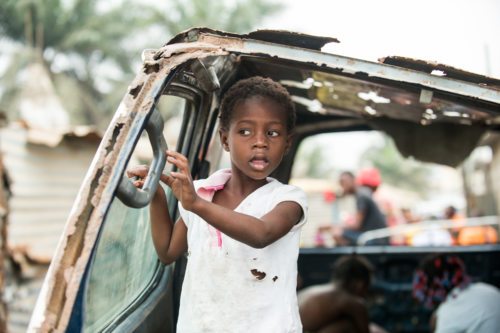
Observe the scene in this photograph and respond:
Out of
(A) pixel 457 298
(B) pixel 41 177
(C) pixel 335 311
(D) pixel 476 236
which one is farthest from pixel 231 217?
(B) pixel 41 177

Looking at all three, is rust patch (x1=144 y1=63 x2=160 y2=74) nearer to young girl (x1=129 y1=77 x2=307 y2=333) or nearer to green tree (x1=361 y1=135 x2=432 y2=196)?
young girl (x1=129 y1=77 x2=307 y2=333)

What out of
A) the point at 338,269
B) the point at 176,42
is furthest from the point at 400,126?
the point at 176,42

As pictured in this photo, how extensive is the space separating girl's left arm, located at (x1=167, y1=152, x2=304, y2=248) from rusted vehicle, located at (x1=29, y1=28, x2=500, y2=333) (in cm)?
9

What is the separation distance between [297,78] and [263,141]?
2.74 ft

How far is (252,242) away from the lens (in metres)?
1.81

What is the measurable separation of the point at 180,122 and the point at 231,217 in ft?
3.39

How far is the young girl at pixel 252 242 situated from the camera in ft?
6.33

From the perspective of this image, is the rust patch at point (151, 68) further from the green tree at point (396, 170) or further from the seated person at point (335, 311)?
the green tree at point (396, 170)

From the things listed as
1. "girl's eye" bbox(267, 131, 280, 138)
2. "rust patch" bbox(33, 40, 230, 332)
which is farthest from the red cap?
"rust patch" bbox(33, 40, 230, 332)

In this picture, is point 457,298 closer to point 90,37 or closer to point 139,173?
point 139,173

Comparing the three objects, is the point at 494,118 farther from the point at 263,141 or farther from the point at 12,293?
the point at 12,293

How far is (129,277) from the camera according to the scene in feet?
7.50

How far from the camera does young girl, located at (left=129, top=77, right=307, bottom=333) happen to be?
6.33 ft

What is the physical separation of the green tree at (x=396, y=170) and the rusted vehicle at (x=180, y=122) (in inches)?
1907
